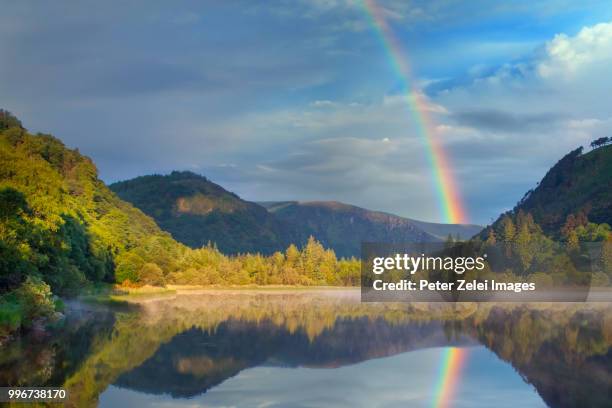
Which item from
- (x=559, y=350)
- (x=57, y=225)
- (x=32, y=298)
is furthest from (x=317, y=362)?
(x=57, y=225)

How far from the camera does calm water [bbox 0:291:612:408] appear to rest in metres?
28.0

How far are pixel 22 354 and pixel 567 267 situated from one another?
115 meters

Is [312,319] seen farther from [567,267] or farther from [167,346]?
[567,267]

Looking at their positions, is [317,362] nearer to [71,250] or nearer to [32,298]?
[32,298]

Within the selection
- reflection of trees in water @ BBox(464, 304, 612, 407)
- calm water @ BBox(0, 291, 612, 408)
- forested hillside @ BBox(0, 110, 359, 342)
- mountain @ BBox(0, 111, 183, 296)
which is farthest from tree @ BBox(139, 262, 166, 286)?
reflection of trees in water @ BBox(464, 304, 612, 407)

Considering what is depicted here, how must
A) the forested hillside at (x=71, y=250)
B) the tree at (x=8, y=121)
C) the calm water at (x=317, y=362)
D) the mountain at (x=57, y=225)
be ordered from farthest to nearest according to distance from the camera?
the tree at (x=8, y=121) → the mountain at (x=57, y=225) → the forested hillside at (x=71, y=250) → the calm water at (x=317, y=362)

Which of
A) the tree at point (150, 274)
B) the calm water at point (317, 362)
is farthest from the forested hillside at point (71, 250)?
the calm water at point (317, 362)

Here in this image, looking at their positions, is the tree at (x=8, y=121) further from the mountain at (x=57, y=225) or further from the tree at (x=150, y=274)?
the tree at (x=150, y=274)

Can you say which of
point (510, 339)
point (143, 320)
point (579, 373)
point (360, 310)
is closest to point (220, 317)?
point (143, 320)

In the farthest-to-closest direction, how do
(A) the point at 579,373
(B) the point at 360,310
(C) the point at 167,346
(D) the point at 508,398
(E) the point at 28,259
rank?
(B) the point at 360,310, (E) the point at 28,259, (C) the point at 167,346, (A) the point at 579,373, (D) the point at 508,398

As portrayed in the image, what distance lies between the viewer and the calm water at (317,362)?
91.8 feet

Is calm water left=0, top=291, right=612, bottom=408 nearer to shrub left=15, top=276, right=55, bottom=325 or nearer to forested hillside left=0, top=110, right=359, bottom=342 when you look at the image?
shrub left=15, top=276, right=55, bottom=325

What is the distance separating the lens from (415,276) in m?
130

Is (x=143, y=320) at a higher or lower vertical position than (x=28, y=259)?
lower
